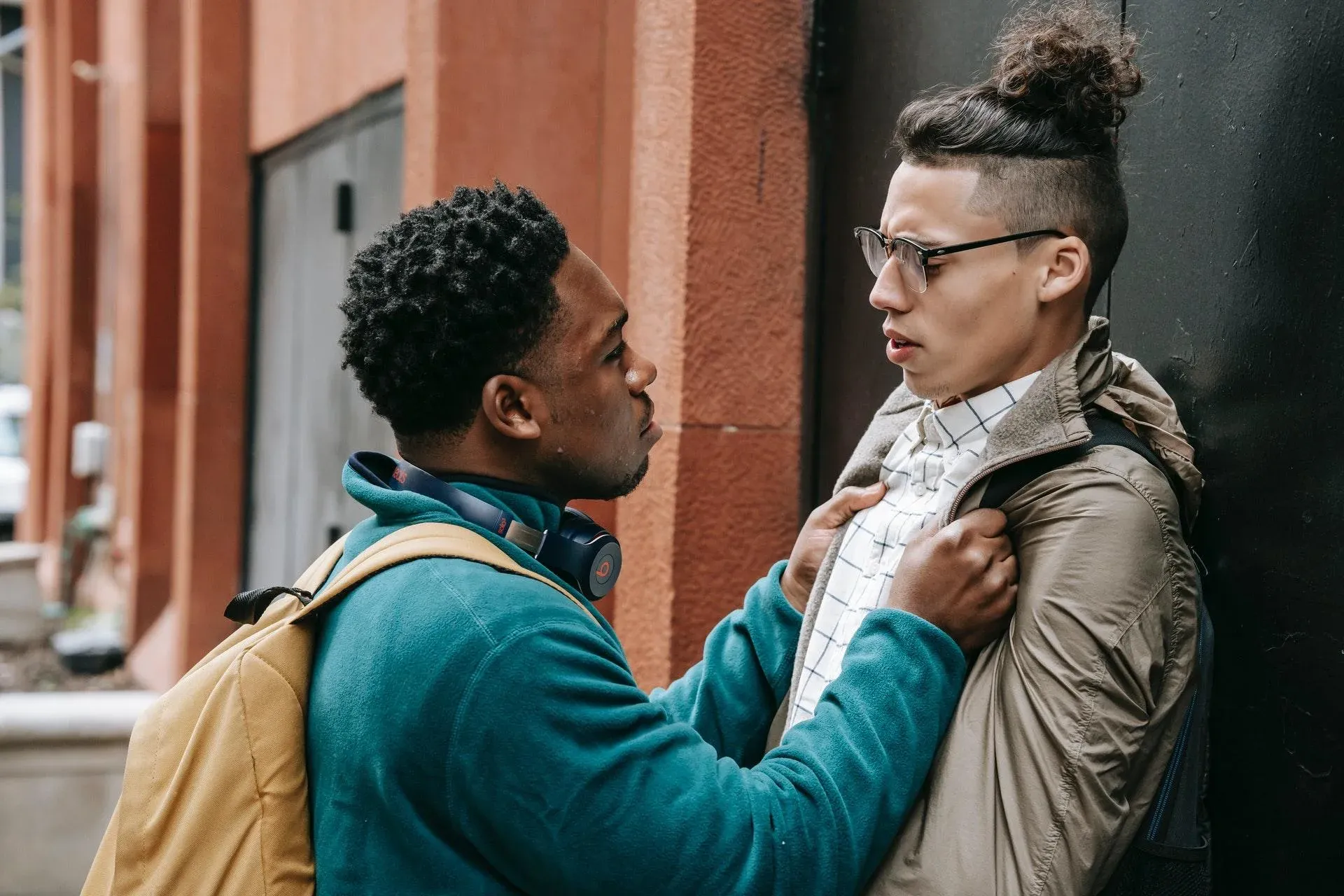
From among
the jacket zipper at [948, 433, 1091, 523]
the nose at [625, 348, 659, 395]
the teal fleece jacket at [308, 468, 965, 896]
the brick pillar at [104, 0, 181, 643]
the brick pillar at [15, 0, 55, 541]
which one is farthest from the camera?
the brick pillar at [15, 0, 55, 541]

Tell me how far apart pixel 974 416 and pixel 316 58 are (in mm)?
5251

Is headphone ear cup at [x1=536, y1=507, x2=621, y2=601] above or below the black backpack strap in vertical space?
above

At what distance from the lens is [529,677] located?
1697 mm

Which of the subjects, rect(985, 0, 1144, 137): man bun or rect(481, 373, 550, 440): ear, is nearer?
rect(985, 0, 1144, 137): man bun

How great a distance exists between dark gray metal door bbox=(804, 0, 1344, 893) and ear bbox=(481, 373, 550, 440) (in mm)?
1124

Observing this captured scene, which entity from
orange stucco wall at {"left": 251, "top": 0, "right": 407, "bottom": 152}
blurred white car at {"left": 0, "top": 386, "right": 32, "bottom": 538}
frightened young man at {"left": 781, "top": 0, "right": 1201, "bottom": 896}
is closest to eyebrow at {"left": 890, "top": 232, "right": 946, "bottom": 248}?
frightened young man at {"left": 781, "top": 0, "right": 1201, "bottom": 896}

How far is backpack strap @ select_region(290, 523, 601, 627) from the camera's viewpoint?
1813 mm

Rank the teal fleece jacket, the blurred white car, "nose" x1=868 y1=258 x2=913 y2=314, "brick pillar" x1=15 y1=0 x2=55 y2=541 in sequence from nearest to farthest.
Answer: the teal fleece jacket → "nose" x1=868 y1=258 x2=913 y2=314 → "brick pillar" x1=15 y1=0 x2=55 y2=541 → the blurred white car

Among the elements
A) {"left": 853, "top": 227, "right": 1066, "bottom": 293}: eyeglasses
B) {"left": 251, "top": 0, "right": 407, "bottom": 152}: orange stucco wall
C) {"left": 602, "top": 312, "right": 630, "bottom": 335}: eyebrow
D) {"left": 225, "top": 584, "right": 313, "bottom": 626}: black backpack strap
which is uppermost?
{"left": 251, "top": 0, "right": 407, "bottom": 152}: orange stucco wall

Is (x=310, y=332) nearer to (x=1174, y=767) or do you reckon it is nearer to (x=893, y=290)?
(x=893, y=290)

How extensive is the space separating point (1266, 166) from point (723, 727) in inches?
51.9

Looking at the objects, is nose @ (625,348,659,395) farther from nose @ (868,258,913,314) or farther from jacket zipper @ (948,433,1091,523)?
jacket zipper @ (948,433,1091,523)

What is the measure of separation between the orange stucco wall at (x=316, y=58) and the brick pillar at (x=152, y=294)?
1951mm


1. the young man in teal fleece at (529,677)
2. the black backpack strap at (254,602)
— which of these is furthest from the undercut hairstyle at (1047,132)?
the black backpack strap at (254,602)
